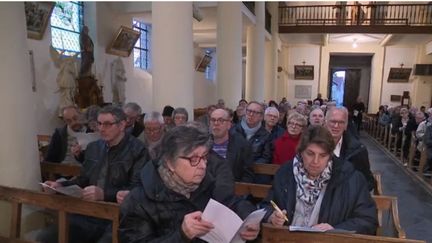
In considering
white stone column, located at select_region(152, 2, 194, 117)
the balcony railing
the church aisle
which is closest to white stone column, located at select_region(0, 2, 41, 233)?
white stone column, located at select_region(152, 2, 194, 117)

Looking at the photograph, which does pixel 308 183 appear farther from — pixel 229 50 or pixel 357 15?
pixel 357 15

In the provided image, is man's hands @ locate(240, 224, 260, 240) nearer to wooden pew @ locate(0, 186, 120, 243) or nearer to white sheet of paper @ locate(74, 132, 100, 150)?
wooden pew @ locate(0, 186, 120, 243)

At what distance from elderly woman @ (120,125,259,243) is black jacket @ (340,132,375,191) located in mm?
1830

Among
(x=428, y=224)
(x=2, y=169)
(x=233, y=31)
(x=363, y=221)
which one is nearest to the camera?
(x=363, y=221)

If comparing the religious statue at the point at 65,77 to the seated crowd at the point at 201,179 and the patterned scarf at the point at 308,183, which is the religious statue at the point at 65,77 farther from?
the patterned scarf at the point at 308,183

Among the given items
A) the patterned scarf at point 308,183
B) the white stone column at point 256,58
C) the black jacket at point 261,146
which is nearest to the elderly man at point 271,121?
the black jacket at point 261,146

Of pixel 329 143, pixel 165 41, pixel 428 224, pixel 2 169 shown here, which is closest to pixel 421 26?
pixel 428 224

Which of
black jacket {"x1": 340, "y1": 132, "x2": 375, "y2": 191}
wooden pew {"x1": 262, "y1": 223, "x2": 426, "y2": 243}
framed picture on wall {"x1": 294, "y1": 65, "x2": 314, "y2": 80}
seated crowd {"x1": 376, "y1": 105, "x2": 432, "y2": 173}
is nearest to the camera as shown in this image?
wooden pew {"x1": 262, "y1": 223, "x2": 426, "y2": 243}

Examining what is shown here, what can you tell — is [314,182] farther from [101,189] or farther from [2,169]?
[2,169]

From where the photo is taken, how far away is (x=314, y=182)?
2264 mm

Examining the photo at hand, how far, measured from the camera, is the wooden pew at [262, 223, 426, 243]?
1892mm

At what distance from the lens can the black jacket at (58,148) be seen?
3.96 meters

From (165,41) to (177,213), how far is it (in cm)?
373

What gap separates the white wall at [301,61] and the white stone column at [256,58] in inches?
261
